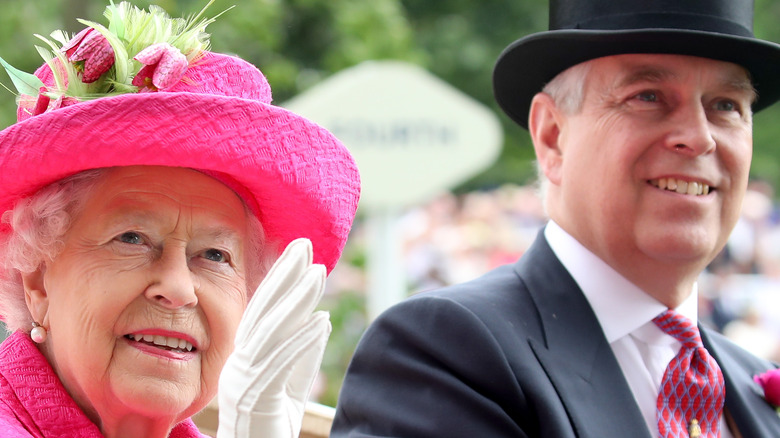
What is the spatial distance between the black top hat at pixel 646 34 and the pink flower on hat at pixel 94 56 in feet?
3.62

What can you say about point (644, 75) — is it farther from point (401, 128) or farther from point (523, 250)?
point (523, 250)

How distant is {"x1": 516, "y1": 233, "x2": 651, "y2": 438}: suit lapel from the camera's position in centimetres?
236

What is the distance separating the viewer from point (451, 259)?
9445 millimetres

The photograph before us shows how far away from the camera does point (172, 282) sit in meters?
2.04

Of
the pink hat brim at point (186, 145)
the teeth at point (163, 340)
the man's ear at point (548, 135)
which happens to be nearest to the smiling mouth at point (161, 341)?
the teeth at point (163, 340)

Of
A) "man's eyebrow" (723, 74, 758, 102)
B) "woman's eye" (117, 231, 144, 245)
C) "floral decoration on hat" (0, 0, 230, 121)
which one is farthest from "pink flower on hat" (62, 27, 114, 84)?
"man's eyebrow" (723, 74, 758, 102)

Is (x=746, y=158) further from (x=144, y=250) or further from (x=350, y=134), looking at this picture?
(x=350, y=134)

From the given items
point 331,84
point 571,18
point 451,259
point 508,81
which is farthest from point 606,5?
point 451,259

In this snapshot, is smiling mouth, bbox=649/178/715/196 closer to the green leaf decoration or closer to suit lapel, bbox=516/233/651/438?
suit lapel, bbox=516/233/651/438

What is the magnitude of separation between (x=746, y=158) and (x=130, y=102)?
156 cm

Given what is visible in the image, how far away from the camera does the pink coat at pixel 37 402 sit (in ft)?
6.71

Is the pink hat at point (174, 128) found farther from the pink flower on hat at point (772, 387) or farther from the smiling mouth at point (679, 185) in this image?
the pink flower on hat at point (772, 387)

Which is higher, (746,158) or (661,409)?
(746,158)

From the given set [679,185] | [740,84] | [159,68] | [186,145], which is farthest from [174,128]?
[740,84]
